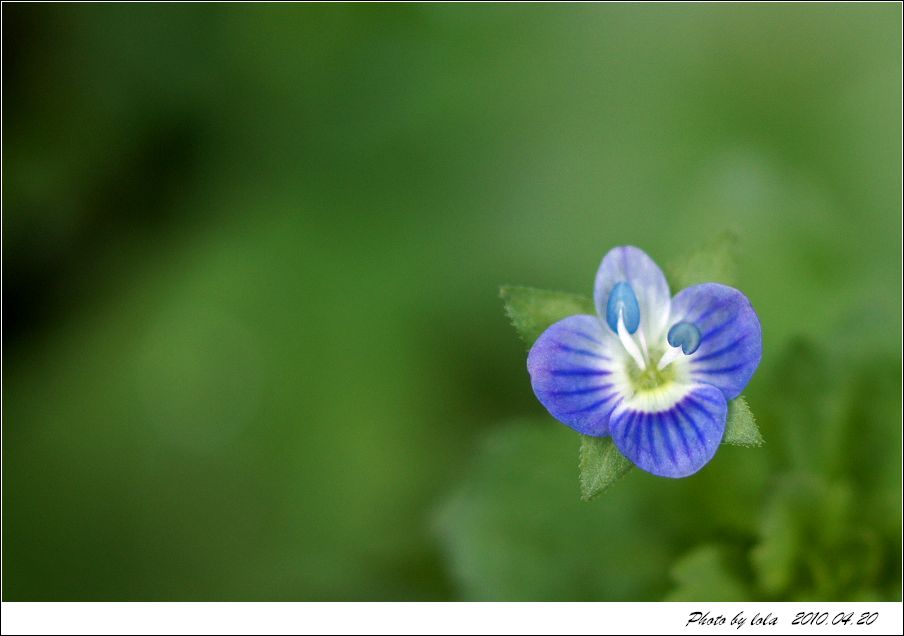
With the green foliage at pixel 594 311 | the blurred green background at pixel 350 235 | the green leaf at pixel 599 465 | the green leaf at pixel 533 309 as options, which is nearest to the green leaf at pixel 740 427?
the green foliage at pixel 594 311

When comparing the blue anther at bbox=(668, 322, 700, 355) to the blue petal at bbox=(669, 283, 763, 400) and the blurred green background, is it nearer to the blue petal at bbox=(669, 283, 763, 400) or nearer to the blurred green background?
the blue petal at bbox=(669, 283, 763, 400)

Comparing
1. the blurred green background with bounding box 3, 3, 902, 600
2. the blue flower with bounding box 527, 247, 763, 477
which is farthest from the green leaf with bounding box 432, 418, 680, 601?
the blue flower with bounding box 527, 247, 763, 477

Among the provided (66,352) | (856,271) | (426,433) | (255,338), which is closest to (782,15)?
(856,271)

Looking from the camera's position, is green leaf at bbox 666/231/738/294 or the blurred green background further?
the blurred green background

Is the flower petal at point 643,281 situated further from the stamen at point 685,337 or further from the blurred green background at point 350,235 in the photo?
the blurred green background at point 350,235

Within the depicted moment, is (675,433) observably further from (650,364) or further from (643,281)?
(643,281)

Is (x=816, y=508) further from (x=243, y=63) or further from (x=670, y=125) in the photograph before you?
(x=243, y=63)

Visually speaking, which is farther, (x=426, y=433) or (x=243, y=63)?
(x=243, y=63)
